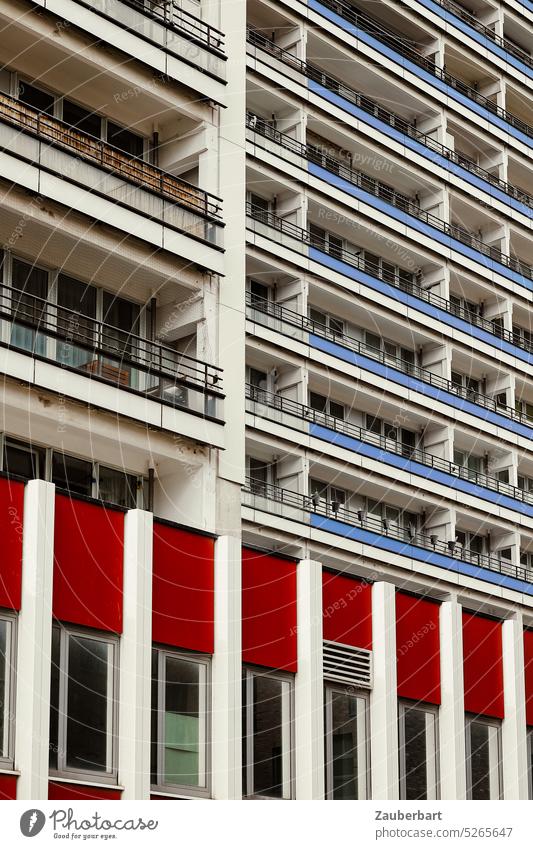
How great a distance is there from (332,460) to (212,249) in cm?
2268

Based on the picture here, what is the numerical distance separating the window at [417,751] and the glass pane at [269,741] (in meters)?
4.35

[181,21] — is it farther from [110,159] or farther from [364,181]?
[364,181]

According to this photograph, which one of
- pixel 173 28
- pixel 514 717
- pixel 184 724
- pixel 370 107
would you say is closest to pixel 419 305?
pixel 370 107

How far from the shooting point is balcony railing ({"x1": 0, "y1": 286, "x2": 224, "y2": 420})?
30.3m

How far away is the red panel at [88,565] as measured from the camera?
27.3 meters

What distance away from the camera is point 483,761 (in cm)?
3797

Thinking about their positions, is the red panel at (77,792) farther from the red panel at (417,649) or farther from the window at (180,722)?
the red panel at (417,649)

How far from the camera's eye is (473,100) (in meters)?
67.5

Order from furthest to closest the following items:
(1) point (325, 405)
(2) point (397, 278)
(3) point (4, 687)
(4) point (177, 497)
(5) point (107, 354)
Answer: (2) point (397, 278), (1) point (325, 405), (4) point (177, 497), (5) point (107, 354), (3) point (4, 687)

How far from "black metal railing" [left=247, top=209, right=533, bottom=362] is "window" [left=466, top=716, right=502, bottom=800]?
74.8 feet

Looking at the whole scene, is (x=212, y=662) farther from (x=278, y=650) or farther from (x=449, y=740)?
(x=449, y=740)

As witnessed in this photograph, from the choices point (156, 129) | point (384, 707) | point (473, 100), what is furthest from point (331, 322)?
point (384, 707)

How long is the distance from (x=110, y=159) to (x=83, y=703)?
1289cm

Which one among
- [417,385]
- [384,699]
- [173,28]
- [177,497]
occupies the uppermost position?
[417,385]
